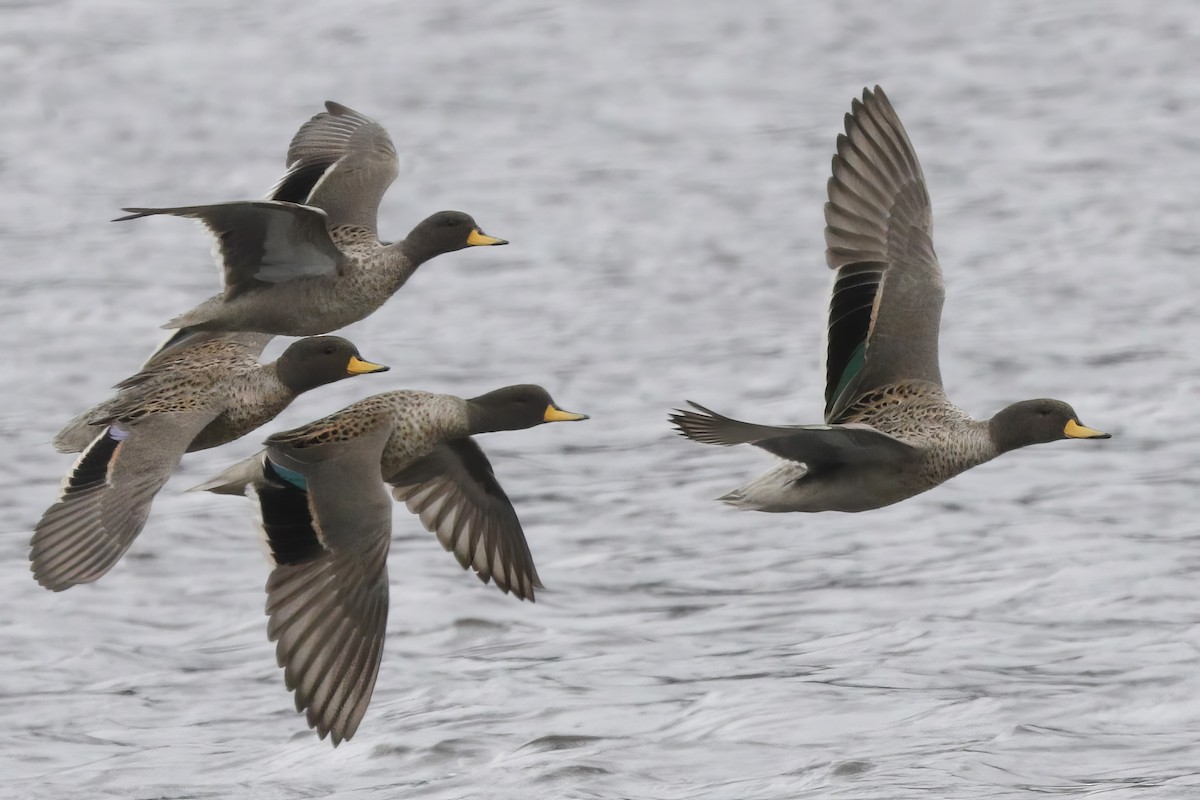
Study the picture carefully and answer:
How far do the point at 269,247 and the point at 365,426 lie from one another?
1.02 metres

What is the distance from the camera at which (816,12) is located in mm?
40844

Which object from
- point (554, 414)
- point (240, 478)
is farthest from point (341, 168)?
point (240, 478)

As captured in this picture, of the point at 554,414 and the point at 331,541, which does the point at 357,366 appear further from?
the point at 331,541

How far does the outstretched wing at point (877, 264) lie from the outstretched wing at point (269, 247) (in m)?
2.17

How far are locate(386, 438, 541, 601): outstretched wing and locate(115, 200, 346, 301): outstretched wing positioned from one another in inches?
37.2

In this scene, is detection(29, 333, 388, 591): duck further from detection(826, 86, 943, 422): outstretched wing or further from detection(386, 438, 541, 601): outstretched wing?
detection(826, 86, 943, 422): outstretched wing

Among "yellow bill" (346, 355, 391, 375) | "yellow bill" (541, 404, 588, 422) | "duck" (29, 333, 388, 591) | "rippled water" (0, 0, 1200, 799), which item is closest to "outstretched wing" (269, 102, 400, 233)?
"duck" (29, 333, 388, 591)

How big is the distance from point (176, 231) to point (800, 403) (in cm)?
1038

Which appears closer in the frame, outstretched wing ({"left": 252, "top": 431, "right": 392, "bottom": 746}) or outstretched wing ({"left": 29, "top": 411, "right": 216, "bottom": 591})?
outstretched wing ({"left": 252, "top": 431, "right": 392, "bottom": 746})

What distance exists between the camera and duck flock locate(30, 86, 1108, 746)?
9.20 metres

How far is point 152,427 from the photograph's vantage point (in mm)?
9992

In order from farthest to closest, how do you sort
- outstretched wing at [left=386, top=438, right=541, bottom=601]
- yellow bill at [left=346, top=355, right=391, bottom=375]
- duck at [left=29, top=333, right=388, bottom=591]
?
outstretched wing at [left=386, top=438, right=541, bottom=601] → yellow bill at [left=346, top=355, right=391, bottom=375] → duck at [left=29, top=333, right=388, bottom=591]

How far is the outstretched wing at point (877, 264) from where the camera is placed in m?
10.2

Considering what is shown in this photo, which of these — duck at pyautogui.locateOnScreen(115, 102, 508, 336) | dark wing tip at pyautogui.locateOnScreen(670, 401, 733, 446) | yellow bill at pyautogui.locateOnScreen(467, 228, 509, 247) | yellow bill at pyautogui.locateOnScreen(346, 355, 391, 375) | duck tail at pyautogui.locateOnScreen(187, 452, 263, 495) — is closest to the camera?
dark wing tip at pyautogui.locateOnScreen(670, 401, 733, 446)
